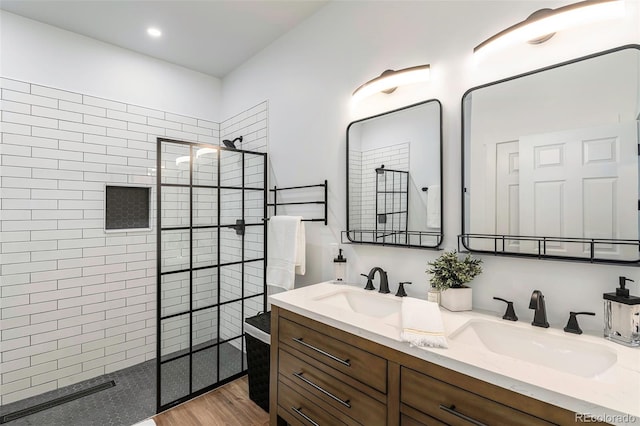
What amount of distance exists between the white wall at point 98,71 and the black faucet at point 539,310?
10.8 feet

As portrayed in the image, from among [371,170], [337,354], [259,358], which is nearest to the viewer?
[337,354]

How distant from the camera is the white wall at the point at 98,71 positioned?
2252mm

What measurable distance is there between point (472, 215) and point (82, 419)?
2.81 meters

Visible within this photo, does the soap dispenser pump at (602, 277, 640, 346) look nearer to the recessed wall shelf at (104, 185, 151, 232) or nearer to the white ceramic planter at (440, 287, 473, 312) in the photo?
the white ceramic planter at (440, 287, 473, 312)

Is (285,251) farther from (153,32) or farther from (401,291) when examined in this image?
(153,32)

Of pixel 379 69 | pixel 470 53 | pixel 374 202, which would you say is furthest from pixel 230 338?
pixel 470 53

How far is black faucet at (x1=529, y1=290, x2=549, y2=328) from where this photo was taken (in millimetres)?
1167

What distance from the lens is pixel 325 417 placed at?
137 centimetres

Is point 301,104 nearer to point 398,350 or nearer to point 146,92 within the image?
point 146,92

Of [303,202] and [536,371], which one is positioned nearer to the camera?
[536,371]

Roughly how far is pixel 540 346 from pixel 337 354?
0.78m

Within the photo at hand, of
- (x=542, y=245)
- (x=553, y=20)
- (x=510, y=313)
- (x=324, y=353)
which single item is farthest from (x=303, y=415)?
(x=553, y=20)

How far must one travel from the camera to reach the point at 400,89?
1.76 meters

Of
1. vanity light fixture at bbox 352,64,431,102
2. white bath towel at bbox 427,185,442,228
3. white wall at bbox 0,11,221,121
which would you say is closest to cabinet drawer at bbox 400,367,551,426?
white bath towel at bbox 427,185,442,228
